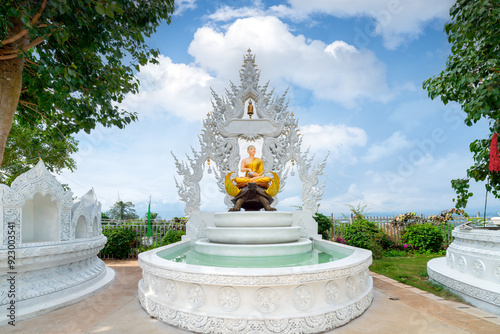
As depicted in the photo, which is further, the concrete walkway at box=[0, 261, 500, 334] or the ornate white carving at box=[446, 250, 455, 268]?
the ornate white carving at box=[446, 250, 455, 268]

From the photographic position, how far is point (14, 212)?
435cm

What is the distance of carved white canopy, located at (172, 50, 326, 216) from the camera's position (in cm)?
902

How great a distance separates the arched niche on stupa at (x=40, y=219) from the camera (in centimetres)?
505

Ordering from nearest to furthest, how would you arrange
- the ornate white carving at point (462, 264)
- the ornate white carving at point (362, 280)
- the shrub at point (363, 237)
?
the ornate white carving at point (362, 280), the ornate white carving at point (462, 264), the shrub at point (363, 237)

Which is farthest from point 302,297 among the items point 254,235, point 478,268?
point 478,268

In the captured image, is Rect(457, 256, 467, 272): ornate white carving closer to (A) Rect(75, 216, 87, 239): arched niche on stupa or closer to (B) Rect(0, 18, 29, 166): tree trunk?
(A) Rect(75, 216, 87, 239): arched niche on stupa

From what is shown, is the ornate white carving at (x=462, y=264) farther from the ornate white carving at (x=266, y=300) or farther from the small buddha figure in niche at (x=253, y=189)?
the ornate white carving at (x=266, y=300)

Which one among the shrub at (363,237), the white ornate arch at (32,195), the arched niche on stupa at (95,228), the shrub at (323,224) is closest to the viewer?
the white ornate arch at (32,195)

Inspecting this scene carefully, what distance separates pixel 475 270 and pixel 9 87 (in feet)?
28.3

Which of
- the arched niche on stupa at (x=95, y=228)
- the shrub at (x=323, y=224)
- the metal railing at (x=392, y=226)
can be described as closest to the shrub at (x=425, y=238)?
the metal railing at (x=392, y=226)

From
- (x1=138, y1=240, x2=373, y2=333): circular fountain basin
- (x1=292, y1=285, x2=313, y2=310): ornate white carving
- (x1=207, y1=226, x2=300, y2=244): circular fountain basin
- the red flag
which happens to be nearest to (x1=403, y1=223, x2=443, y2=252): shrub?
the red flag

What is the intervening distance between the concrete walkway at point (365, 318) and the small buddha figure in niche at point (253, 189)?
10.1 ft

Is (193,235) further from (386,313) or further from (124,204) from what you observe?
(124,204)

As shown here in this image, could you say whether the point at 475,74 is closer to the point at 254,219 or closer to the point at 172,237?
the point at 254,219
